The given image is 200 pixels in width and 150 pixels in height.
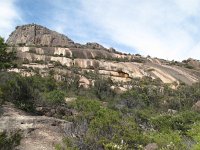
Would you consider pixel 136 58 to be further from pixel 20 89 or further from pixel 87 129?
pixel 87 129

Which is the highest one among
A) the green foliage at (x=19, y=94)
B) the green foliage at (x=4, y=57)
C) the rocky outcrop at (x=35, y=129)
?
the green foliage at (x=4, y=57)

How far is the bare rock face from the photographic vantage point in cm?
10731

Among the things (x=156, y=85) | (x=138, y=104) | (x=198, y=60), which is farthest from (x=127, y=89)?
(x=198, y=60)

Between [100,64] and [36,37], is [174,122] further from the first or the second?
[36,37]

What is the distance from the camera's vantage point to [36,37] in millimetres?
111125

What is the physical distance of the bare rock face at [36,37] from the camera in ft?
352

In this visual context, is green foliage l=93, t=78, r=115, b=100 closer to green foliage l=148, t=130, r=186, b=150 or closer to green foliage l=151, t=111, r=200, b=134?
green foliage l=151, t=111, r=200, b=134

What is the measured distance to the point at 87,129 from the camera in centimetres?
2038

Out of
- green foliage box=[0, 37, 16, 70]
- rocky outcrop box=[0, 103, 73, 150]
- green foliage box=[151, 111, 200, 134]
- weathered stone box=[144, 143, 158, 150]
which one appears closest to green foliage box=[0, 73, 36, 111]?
green foliage box=[0, 37, 16, 70]

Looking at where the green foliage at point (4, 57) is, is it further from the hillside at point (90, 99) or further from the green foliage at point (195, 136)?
the green foliage at point (195, 136)

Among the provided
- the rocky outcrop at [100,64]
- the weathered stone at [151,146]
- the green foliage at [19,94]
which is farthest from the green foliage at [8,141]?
the rocky outcrop at [100,64]

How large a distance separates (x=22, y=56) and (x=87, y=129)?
61.0 m

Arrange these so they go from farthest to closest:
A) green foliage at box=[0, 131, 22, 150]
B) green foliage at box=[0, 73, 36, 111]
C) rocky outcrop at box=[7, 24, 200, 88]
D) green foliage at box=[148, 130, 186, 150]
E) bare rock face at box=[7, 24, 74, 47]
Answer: bare rock face at box=[7, 24, 74, 47], rocky outcrop at box=[7, 24, 200, 88], green foliage at box=[0, 73, 36, 111], green foliage at box=[148, 130, 186, 150], green foliage at box=[0, 131, 22, 150]

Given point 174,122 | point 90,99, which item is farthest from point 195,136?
point 90,99
